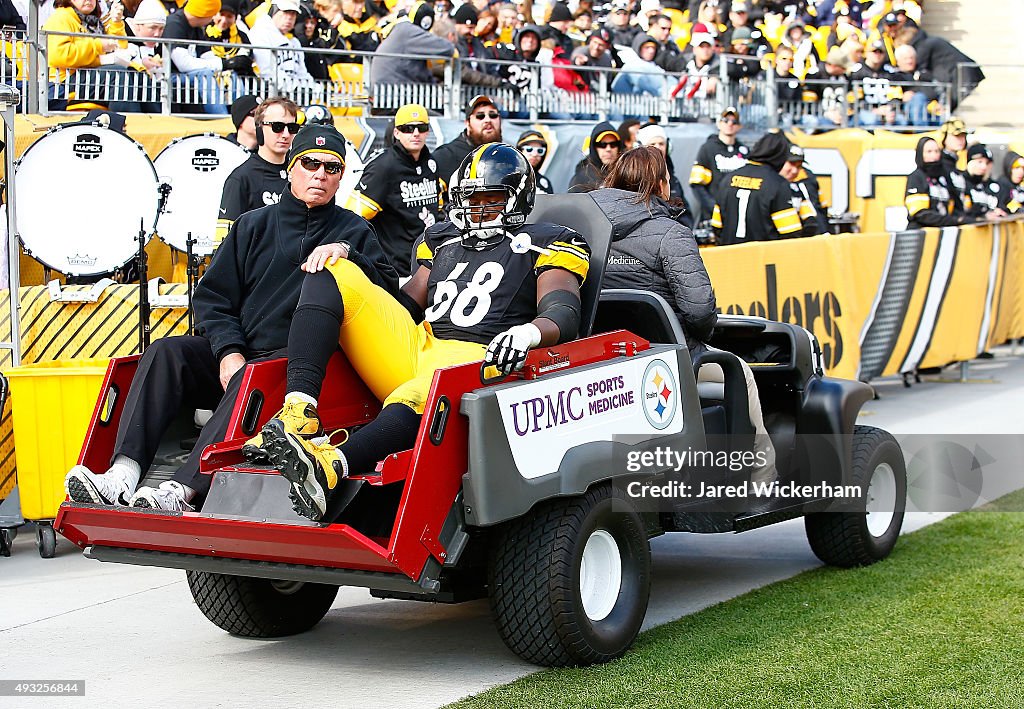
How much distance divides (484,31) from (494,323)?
1088cm

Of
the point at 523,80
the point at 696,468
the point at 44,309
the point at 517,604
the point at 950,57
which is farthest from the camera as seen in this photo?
the point at 950,57

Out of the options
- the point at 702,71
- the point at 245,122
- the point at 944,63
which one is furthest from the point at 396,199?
the point at 944,63

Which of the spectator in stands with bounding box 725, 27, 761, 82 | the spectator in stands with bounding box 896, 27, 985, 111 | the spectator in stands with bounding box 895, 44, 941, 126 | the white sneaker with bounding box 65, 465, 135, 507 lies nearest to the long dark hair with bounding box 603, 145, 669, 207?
the white sneaker with bounding box 65, 465, 135, 507

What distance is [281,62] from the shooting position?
40.3 feet

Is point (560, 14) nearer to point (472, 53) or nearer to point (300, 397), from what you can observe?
point (472, 53)

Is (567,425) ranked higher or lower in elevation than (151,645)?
higher

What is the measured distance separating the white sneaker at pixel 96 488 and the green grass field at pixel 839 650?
1.43 metres

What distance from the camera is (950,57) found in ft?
72.9

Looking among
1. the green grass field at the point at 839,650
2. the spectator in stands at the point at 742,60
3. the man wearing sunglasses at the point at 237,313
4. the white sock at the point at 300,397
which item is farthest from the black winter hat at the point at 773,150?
the white sock at the point at 300,397

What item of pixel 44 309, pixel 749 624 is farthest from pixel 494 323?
pixel 44 309

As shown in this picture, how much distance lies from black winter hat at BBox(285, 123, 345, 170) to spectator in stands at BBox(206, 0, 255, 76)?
6067 mm

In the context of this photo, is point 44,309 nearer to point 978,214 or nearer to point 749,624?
point 749,624

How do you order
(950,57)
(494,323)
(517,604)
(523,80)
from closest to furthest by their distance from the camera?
(517,604) < (494,323) < (523,80) < (950,57)

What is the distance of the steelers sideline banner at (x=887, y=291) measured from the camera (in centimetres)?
1037
